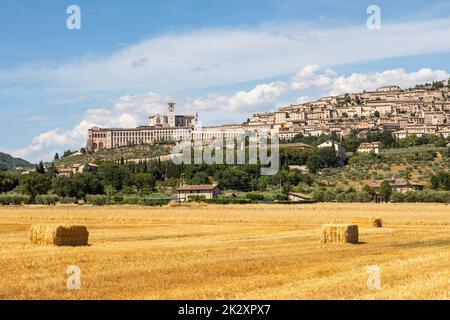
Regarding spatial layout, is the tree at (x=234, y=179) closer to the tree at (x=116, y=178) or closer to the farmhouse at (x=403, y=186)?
the tree at (x=116, y=178)

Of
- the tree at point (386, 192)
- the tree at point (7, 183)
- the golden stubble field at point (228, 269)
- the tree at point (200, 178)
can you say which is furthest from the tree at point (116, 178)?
the golden stubble field at point (228, 269)

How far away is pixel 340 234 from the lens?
27.2m

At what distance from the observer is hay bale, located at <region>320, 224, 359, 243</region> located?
89.1 ft

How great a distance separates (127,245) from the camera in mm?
25062

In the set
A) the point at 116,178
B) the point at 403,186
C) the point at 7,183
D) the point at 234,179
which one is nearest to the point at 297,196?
the point at 403,186

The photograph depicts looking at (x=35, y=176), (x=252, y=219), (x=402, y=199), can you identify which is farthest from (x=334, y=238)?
(x=35, y=176)

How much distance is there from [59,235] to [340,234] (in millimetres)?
10074

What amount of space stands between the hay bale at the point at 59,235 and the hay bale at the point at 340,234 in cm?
876

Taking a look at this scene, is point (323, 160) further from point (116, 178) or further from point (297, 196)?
point (297, 196)

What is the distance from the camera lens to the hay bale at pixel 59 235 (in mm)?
25062

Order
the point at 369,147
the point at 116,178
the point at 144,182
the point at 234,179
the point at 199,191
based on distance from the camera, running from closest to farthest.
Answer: the point at 199,191, the point at 144,182, the point at 234,179, the point at 116,178, the point at 369,147

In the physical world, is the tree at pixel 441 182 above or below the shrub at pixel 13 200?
above
